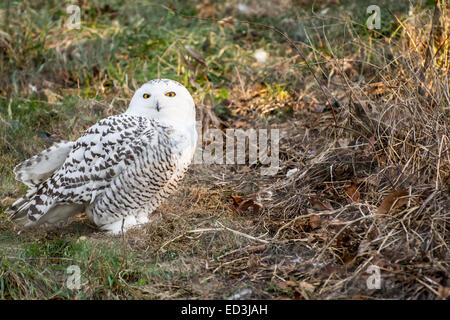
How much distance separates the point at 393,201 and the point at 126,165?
6.10ft

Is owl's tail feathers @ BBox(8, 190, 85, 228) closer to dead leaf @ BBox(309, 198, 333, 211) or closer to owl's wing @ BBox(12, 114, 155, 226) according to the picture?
owl's wing @ BBox(12, 114, 155, 226)

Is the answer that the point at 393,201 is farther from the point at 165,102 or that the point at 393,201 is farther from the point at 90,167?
the point at 90,167

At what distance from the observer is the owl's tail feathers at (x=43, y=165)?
4367mm

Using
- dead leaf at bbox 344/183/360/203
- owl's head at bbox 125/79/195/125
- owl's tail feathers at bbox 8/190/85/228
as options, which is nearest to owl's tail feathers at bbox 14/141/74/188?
owl's tail feathers at bbox 8/190/85/228

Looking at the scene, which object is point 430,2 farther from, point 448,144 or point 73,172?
point 73,172

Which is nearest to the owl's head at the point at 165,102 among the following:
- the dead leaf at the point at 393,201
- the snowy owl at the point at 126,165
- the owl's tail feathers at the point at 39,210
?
the snowy owl at the point at 126,165

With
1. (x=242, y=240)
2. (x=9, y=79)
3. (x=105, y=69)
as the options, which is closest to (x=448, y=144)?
(x=242, y=240)

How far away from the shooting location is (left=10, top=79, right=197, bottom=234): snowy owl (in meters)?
3.94

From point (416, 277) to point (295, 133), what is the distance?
8.63 ft

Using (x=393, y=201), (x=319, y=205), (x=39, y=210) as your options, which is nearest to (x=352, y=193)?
(x=319, y=205)

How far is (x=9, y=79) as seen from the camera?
635 cm

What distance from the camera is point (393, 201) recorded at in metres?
3.64

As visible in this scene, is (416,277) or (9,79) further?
(9,79)

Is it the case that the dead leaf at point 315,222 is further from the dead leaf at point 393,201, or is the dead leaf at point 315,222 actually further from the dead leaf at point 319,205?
the dead leaf at point 393,201
